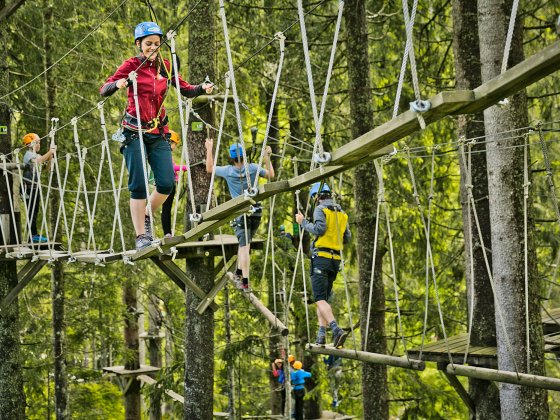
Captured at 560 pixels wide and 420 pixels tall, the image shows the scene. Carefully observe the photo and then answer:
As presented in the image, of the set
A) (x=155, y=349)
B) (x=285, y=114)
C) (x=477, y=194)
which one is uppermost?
(x=285, y=114)

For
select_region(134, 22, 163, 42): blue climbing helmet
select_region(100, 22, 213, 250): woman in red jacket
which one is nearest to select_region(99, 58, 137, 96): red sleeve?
select_region(100, 22, 213, 250): woman in red jacket

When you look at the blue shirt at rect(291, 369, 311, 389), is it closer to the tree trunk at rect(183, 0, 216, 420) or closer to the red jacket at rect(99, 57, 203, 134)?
the tree trunk at rect(183, 0, 216, 420)

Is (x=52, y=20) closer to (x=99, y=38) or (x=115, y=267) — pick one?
(x=99, y=38)

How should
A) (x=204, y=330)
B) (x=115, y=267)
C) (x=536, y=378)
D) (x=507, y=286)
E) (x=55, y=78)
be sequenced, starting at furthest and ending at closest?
(x=115, y=267) → (x=55, y=78) → (x=204, y=330) → (x=507, y=286) → (x=536, y=378)

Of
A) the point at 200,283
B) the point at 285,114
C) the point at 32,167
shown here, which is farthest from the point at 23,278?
the point at 285,114

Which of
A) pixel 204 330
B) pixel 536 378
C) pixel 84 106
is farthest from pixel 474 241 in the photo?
pixel 84 106

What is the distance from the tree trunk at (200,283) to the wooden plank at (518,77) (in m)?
4.23

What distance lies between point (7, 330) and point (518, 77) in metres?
6.76

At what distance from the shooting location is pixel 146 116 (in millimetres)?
4848

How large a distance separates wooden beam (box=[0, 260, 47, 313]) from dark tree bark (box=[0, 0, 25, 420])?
0.16 m

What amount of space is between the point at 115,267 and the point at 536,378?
22.7ft

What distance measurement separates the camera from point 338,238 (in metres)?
5.85

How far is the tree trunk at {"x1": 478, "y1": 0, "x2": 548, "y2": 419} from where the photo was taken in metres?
5.02

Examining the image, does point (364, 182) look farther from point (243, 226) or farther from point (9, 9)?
point (9, 9)
